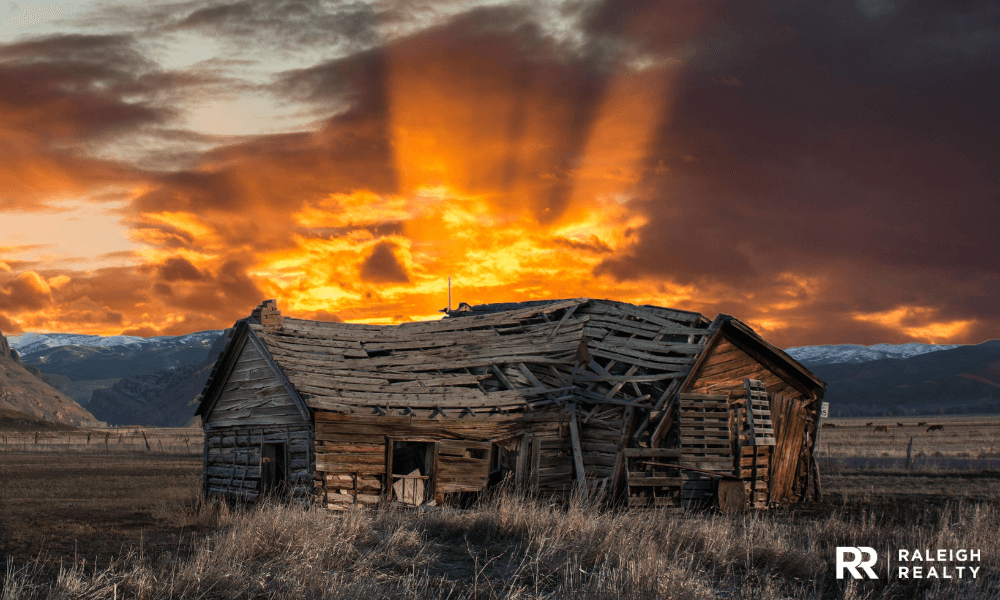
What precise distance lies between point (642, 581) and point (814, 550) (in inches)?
162

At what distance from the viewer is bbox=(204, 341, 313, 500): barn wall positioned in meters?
19.9

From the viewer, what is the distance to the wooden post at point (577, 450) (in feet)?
66.5

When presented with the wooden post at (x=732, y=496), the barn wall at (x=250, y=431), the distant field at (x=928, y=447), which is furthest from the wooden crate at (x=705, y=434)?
the distant field at (x=928, y=447)

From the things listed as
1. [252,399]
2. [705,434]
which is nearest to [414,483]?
[252,399]

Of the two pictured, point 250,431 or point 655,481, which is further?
point 250,431

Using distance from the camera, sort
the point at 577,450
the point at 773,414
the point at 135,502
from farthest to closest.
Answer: the point at 135,502 → the point at 773,414 → the point at 577,450

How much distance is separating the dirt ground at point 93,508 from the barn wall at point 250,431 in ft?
4.29

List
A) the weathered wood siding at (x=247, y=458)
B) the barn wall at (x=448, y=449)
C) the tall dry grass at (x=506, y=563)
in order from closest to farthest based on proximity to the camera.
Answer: the tall dry grass at (x=506, y=563) → the barn wall at (x=448, y=449) → the weathered wood siding at (x=247, y=458)

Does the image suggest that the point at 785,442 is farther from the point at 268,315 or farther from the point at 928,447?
the point at 928,447

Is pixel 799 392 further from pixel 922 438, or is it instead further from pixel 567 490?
pixel 922 438

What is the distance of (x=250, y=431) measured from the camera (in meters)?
22.6

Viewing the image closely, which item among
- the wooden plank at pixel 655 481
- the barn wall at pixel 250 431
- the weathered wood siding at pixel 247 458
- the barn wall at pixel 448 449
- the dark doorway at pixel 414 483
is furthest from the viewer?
the barn wall at pixel 250 431

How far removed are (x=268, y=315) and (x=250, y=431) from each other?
3429 mm

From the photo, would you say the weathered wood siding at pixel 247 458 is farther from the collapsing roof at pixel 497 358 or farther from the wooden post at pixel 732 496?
the wooden post at pixel 732 496
